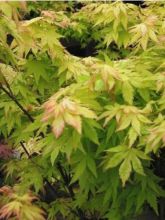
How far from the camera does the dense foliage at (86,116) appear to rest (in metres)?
2.52

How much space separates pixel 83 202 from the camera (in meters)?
3.34

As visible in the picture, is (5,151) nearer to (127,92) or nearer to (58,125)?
(127,92)

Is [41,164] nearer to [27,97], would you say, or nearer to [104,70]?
[27,97]

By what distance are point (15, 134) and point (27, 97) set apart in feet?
0.96

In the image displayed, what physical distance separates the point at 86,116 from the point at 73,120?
11cm

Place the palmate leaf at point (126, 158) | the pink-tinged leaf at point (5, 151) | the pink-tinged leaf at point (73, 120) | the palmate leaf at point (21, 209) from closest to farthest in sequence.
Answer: the pink-tinged leaf at point (73, 120)
the palmate leaf at point (126, 158)
the palmate leaf at point (21, 209)
the pink-tinged leaf at point (5, 151)

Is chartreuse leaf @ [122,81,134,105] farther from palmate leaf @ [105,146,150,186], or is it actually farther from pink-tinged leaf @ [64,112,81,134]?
pink-tinged leaf @ [64,112,81,134]

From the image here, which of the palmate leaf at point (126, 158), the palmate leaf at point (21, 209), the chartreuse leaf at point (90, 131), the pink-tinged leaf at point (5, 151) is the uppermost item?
the chartreuse leaf at point (90, 131)

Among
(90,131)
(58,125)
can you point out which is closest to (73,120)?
(58,125)

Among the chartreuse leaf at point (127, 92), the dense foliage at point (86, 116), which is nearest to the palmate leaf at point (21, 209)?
the dense foliage at point (86, 116)

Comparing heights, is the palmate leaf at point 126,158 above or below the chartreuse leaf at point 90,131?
below

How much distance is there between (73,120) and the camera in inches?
91.4

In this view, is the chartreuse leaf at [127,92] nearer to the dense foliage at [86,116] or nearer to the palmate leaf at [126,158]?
the dense foliage at [86,116]

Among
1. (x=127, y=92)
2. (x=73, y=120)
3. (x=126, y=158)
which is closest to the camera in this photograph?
(x=73, y=120)
